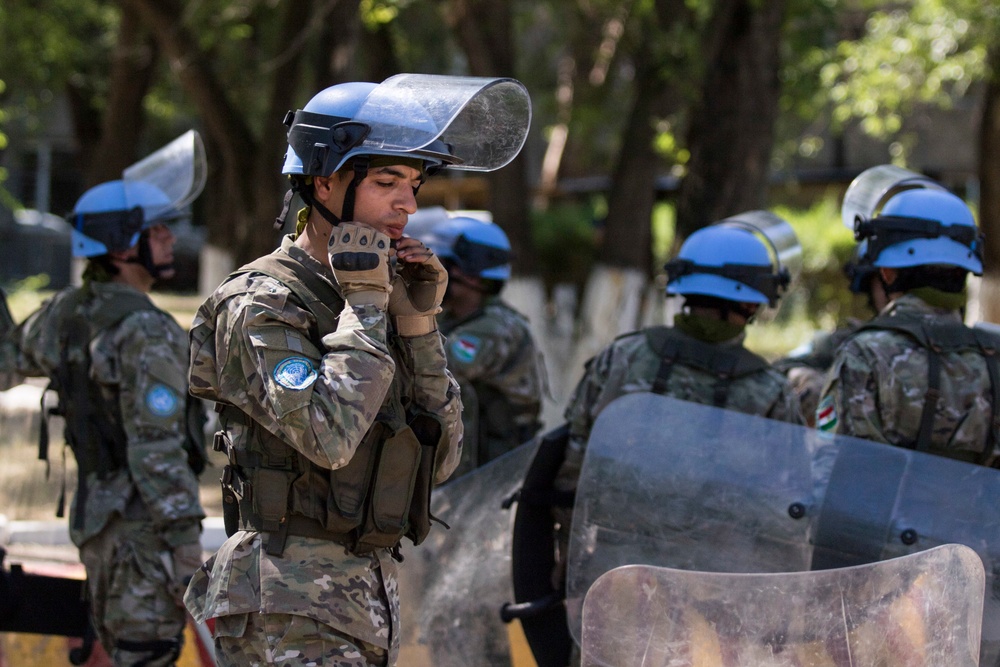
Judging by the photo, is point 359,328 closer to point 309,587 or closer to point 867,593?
point 309,587

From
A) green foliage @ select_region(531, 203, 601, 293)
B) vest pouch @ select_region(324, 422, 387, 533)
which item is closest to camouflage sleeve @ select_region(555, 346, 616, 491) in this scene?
vest pouch @ select_region(324, 422, 387, 533)

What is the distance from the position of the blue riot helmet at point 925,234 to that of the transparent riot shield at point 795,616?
144 centimetres

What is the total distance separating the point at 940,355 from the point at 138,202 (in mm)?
2892

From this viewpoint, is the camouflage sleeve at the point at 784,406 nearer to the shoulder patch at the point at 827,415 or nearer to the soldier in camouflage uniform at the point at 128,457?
the shoulder patch at the point at 827,415

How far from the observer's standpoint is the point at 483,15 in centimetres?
1082

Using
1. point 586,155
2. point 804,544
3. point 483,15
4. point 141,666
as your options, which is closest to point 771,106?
point 483,15

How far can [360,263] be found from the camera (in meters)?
2.62

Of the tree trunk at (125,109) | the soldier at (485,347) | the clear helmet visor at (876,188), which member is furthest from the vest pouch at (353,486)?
the tree trunk at (125,109)

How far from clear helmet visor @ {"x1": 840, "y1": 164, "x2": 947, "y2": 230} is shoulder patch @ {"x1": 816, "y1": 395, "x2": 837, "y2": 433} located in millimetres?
721

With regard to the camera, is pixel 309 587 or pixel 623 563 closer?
pixel 309 587

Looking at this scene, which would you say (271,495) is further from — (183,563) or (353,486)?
(183,563)

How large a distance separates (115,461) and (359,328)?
1933 mm

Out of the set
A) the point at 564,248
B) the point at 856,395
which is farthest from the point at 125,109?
the point at 856,395

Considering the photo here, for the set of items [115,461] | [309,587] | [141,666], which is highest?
[309,587]
